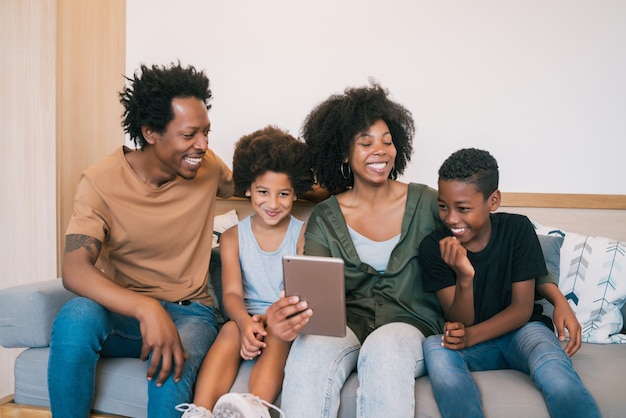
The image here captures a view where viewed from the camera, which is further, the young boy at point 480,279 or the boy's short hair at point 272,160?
the boy's short hair at point 272,160

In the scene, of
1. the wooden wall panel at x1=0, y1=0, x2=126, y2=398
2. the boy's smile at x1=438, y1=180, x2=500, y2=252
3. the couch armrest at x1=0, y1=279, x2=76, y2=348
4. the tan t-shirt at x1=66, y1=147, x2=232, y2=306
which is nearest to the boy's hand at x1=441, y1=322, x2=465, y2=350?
the boy's smile at x1=438, y1=180, x2=500, y2=252

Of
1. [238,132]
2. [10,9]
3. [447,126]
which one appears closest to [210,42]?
[238,132]

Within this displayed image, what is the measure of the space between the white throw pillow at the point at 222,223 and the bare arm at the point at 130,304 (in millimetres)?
640

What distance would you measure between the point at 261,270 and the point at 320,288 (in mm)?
507

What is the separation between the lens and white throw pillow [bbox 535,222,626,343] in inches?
75.2

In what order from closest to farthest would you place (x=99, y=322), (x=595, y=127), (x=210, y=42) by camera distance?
1. (x=99, y=322)
2. (x=595, y=127)
3. (x=210, y=42)

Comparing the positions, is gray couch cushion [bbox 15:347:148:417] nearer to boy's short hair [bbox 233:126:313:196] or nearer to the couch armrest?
the couch armrest

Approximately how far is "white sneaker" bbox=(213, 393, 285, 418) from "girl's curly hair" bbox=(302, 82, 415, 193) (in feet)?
2.88

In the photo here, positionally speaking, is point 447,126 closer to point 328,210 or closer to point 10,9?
point 328,210

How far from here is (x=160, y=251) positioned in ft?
6.10

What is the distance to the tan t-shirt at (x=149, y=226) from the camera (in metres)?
1.76

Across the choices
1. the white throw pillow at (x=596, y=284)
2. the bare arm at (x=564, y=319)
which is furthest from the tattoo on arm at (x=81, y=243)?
the white throw pillow at (x=596, y=284)

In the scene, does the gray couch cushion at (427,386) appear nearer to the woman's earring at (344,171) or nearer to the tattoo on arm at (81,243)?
the tattoo on arm at (81,243)

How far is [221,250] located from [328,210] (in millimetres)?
373
